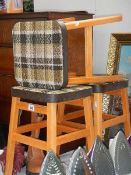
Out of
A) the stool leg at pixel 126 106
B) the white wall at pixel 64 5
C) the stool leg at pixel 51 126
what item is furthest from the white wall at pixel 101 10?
the stool leg at pixel 51 126

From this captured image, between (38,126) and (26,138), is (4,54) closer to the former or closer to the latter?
(38,126)

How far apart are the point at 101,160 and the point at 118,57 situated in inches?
41.9

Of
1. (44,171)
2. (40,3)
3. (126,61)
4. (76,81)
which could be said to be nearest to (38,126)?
(76,81)

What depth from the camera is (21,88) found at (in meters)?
2.03

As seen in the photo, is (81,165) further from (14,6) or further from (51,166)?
(14,6)

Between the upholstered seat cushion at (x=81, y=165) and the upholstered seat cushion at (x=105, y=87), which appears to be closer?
the upholstered seat cushion at (x=81, y=165)

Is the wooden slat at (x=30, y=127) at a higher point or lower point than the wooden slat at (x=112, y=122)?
lower

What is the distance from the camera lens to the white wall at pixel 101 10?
117 inches

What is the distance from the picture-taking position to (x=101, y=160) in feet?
5.91

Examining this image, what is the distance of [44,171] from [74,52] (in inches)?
47.3

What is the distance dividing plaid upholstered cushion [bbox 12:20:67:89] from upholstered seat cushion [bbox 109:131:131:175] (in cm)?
42

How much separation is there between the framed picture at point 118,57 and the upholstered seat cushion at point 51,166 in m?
1.04

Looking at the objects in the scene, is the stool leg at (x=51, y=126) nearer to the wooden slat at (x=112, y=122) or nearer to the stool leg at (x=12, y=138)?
the stool leg at (x=12, y=138)

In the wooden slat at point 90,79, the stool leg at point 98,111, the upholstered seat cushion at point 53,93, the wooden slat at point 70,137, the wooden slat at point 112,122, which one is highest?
the wooden slat at point 90,79
